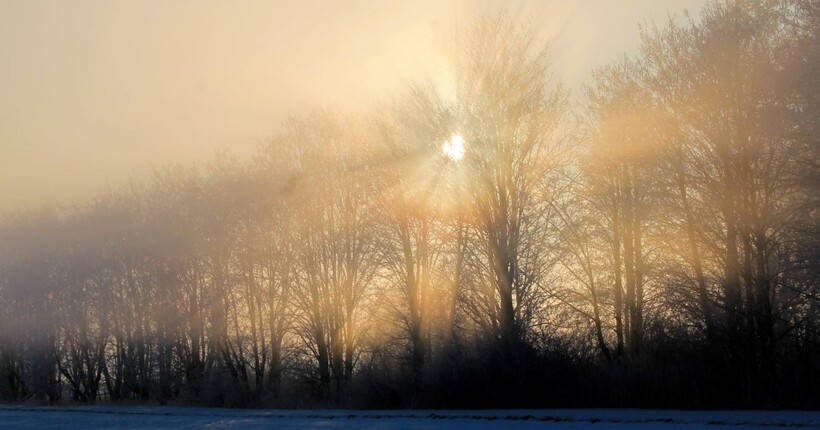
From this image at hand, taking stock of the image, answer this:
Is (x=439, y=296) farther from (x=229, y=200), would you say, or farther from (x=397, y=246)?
(x=229, y=200)

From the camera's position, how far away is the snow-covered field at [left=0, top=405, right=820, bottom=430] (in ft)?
61.8

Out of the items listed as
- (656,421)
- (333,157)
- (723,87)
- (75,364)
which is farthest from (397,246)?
(75,364)

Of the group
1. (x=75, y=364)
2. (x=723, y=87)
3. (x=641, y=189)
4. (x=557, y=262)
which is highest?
(x=723, y=87)

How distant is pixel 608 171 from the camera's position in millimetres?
36531

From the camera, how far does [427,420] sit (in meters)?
25.0

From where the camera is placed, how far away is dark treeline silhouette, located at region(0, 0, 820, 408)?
25.3 m

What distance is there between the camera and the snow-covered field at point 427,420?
18828mm

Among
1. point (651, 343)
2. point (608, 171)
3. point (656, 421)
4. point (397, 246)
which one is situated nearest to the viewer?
point (656, 421)

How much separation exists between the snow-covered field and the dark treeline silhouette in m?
2.40

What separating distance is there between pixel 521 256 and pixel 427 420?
363 inches

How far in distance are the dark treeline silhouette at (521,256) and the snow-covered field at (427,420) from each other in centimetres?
240

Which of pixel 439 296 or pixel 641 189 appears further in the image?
pixel 439 296

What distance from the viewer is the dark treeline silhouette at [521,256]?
82.9ft

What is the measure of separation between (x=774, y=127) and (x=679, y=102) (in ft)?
13.6
